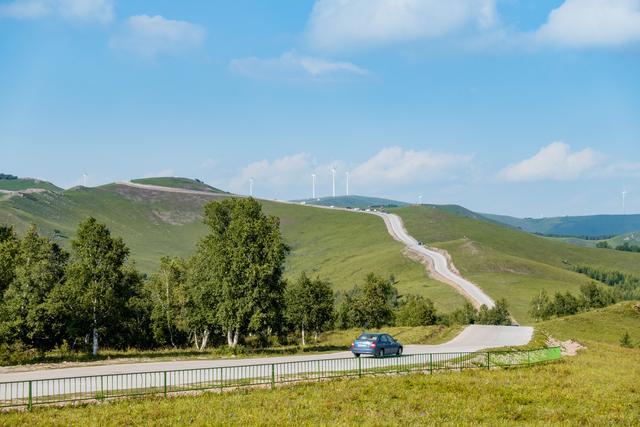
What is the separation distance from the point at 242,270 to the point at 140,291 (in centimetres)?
1984

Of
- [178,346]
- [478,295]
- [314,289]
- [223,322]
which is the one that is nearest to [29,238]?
[178,346]

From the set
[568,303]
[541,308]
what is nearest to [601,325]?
[568,303]

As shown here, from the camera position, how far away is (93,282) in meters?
55.9

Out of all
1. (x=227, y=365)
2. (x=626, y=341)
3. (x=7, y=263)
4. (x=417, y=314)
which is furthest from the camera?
(x=417, y=314)

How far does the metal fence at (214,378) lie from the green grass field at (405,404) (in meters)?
1.70

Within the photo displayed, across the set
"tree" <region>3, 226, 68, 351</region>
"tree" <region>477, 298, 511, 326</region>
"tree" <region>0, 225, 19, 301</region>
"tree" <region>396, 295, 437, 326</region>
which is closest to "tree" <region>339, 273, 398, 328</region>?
"tree" <region>396, 295, 437, 326</region>

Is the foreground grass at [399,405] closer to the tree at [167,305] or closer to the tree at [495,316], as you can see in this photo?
the tree at [167,305]

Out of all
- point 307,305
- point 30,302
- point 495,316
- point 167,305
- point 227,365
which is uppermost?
point 30,302

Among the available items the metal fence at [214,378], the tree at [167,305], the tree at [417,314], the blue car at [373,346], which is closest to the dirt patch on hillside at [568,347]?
the metal fence at [214,378]

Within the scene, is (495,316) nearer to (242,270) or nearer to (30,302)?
(242,270)

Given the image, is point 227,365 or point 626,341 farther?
point 626,341

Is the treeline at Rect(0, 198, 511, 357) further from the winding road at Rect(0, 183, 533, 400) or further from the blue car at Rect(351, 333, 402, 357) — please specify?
the blue car at Rect(351, 333, 402, 357)

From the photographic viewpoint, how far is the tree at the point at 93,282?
55.6 metres

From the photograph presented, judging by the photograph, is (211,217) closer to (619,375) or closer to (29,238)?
(29,238)
